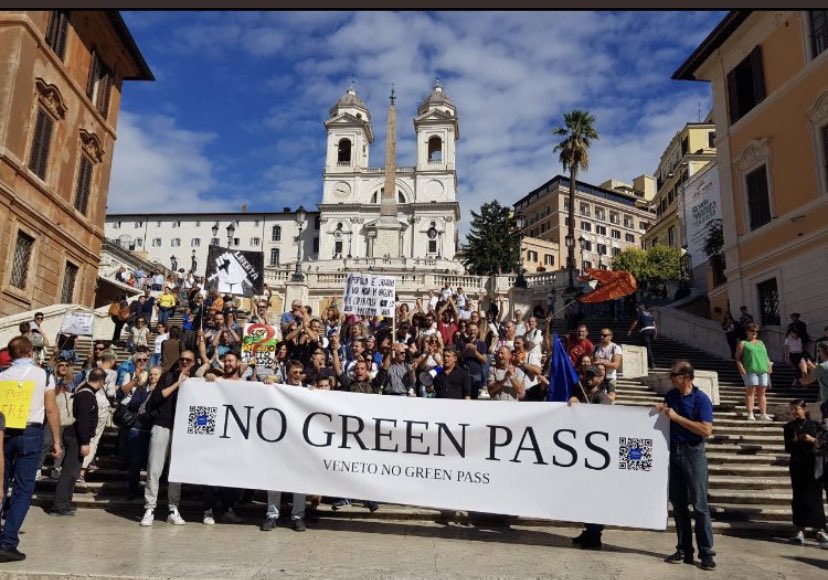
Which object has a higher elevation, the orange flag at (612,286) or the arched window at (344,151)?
the arched window at (344,151)

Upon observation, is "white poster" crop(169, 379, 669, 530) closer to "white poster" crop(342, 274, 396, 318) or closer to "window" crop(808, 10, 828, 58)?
"white poster" crop(342, 274, 396, 318)

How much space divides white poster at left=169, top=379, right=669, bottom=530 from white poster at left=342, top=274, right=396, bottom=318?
779cm

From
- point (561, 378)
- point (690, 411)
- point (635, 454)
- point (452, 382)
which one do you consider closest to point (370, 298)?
point (452, 382)

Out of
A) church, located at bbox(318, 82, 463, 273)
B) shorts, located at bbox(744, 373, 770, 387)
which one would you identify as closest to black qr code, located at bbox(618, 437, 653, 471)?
shorts, located at bbox(744, 373, 770, 387)

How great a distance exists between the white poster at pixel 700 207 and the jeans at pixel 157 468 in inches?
1635

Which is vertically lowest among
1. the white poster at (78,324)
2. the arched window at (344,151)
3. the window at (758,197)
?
the white poster at (78,324)

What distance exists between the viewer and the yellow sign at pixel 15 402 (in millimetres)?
5645

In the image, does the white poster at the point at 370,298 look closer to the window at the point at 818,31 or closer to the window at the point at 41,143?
the window at the point at 41,143

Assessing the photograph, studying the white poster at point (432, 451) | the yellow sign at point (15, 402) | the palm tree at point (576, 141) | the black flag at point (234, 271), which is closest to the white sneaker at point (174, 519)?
the white poster at point (432, 451)

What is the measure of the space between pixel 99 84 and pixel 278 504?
2419cm

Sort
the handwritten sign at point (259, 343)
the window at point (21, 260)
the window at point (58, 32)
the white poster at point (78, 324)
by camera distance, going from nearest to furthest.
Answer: the handwritten sign at point (259, 343) → the white poster at point (78, 324) → the window at point (21, 260) → the window at point (58, 32)

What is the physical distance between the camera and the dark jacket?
7.75 metres

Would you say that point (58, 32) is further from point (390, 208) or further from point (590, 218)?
point (590, 218)

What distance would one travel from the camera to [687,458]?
6270mm
